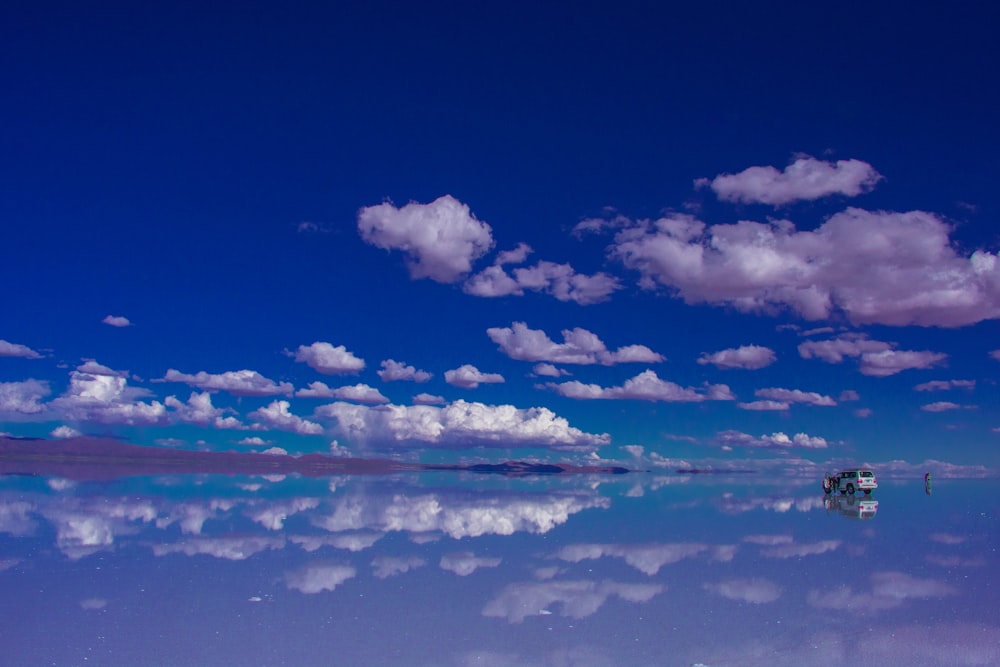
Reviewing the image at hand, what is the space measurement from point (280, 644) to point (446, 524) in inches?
694

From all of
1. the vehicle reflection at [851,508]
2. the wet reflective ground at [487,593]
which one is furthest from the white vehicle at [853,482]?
the wet reflective ground at [487,593]

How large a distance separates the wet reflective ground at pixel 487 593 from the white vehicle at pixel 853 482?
22156 millimetres

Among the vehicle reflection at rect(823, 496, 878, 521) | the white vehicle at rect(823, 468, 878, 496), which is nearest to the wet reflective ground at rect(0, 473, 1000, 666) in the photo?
the vehicle reflection at rect(823, 496, 878, 521)

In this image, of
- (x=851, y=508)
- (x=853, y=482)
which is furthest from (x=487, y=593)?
(x=853, y=482)

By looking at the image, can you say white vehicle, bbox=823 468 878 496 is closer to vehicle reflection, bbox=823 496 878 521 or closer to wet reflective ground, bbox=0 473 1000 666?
vehicle reflection, bbox=823 496 878 521

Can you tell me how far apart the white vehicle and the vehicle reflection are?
Answer: 95.2 inches

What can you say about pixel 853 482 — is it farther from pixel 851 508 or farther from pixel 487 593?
pixel 487 593

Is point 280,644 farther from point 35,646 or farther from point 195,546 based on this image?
point 195,546

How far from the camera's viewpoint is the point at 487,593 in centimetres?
1537

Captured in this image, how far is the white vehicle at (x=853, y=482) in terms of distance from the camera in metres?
50.6

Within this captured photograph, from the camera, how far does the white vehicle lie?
166ft

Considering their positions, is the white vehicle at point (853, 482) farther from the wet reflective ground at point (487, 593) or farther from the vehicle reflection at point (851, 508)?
the wet reflective ground at point (487, 593)

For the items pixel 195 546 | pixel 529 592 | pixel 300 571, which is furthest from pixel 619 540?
pixel 195 546

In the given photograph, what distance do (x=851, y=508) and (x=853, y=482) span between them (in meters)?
12.6
